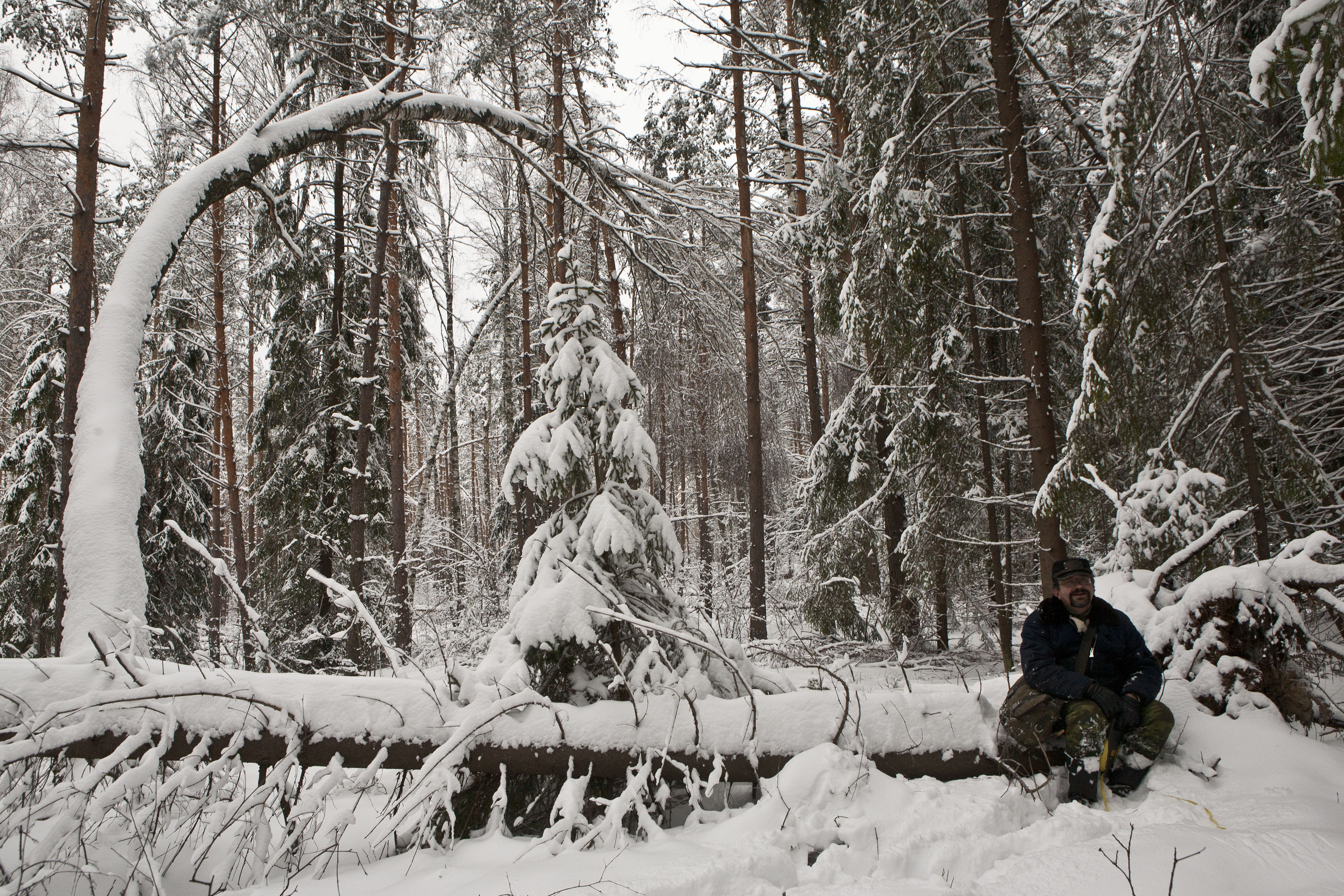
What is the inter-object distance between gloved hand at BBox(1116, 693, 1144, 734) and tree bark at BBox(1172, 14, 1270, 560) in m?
3.28

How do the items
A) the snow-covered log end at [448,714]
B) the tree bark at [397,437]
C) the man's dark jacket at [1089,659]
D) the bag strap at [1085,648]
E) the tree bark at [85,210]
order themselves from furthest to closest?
1. the tree bark at [397,437]
2. the tree bark at [85,210]
3. the bag strap at [1085,648]
4. the man's dark jacket at [1089,659]
5. the snow-covered log end at [448,714]

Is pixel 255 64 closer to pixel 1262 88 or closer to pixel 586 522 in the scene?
pixel 586 522

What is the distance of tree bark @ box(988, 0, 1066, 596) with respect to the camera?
236 inches

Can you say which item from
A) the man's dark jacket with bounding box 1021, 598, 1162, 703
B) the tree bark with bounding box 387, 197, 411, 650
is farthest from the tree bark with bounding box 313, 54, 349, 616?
the man's dark jacket with bounding box 1021, 598, 1162, 703

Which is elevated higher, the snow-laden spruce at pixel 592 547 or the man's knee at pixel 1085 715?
the snow-laden spruce at pixel 592 547

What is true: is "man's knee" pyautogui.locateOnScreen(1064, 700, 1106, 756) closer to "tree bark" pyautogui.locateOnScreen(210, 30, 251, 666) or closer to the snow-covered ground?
the snow-covered ground

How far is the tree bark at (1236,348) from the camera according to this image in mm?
5301

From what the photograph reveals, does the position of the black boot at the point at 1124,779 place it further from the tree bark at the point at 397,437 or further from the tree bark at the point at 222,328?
the tree bark at the point at 222,328

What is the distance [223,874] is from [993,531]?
8.29 m

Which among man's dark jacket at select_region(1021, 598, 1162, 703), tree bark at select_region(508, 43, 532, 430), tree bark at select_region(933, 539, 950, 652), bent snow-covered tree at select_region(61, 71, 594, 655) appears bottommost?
tree bark at select_region(933, 539, 950, 652)

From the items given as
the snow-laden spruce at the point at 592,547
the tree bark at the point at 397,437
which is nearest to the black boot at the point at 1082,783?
the snow-laden spruce at the point at 592,547

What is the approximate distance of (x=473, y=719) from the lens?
113 inches

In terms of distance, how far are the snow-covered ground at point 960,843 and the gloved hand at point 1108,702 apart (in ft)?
1.07

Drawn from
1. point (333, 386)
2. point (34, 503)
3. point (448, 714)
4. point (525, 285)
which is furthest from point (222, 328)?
point (448, 714)
